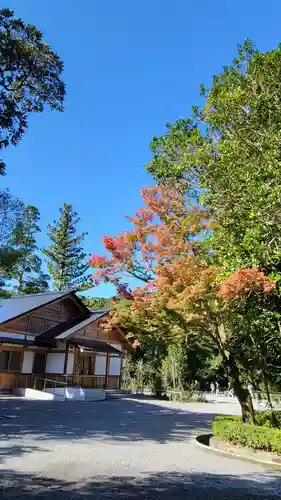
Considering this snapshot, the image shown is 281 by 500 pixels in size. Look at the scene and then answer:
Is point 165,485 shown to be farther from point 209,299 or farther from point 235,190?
point 235,190

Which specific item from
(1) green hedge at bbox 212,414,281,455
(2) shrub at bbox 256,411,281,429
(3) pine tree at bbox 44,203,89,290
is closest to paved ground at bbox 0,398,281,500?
(1) green hedge at bbox 212,414,281,455

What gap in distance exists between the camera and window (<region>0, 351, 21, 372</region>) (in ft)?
62.0

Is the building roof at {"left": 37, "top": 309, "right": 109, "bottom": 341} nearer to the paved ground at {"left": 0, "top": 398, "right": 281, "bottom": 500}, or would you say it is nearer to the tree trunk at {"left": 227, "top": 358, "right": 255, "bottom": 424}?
the paved ground at {"left": 0, "top": 398, "right": 281, "bottom": 500}

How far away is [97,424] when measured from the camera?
10914 millimetres

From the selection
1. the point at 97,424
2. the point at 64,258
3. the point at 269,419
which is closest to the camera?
the point at 269,419

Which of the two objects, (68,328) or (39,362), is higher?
(68,328)

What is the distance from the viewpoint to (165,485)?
5270mm

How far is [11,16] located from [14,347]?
17370mm

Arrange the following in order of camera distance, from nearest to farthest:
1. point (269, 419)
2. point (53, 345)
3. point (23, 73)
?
1. point (23, 73)
2. point (269, 419)
3. point (53, 345)

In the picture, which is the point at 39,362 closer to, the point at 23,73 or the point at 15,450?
the point at 15,450

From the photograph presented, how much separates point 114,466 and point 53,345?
48.8ft

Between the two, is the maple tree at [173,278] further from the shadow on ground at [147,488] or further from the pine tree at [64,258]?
the pine tree at [64,258]

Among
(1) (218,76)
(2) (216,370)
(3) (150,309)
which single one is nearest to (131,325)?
(3) (150,309)

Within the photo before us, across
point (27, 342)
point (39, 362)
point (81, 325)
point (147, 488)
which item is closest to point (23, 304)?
point (27, 342)
